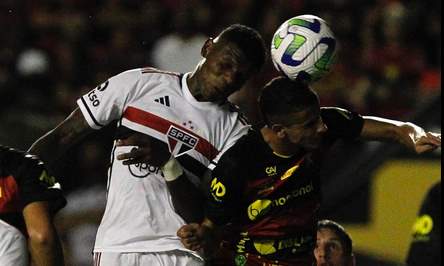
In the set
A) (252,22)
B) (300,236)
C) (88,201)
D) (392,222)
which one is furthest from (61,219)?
(300,236)

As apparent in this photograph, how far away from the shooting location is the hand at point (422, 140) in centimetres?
502

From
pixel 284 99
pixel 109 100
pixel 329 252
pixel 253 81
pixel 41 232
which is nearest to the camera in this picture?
pixel 41 232

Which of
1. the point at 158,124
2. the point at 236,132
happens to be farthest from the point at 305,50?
the point at 158,124

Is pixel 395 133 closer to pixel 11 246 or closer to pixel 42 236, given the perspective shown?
pixel 42 236

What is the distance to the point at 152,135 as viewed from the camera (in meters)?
5.20

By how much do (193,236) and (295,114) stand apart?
701mm

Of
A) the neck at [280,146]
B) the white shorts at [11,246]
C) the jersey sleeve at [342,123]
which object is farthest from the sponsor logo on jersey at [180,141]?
the white shorts at [11,246]

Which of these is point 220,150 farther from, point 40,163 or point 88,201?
point 88,201

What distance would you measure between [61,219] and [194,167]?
3.67 meters

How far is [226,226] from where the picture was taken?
505cm

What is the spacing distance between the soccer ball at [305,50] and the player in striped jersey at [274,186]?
0.07 metres

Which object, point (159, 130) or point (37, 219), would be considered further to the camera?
point (159, 130)

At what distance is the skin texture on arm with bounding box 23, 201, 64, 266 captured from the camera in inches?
182

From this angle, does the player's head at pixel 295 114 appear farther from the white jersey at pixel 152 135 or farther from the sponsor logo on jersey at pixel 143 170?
the sponsor logo on jersey at pixel 143 170
